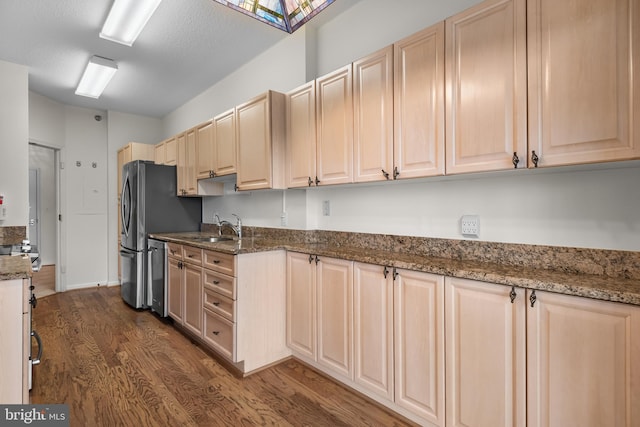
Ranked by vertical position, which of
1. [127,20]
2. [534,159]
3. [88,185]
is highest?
[127,20]

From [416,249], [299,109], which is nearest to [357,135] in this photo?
[299,109]

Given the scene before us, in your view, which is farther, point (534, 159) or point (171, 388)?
point (171, 388)

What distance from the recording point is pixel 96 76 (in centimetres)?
357

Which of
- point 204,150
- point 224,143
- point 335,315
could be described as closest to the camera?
point 335,315

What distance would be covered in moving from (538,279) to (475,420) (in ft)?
2.34

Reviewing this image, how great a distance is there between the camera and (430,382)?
160 centimetres

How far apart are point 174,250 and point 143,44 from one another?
197cm

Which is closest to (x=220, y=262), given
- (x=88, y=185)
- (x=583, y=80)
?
(x=583, y=80)

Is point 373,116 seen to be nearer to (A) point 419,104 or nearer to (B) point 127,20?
(A) point 419,104

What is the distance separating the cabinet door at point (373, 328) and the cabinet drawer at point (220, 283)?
0.91 metres

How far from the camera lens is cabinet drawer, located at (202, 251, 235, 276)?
7.59ft

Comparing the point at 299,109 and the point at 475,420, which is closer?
the point at 475,420

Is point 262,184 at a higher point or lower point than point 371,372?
higher

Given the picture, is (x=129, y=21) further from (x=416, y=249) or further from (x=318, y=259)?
(x=416, y=249)
